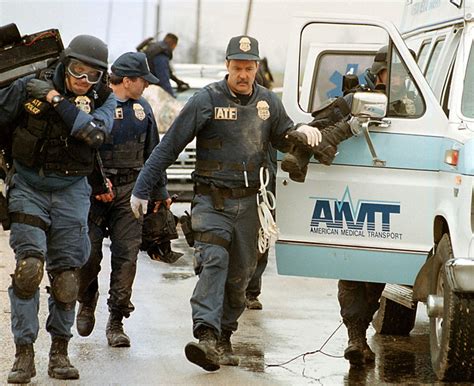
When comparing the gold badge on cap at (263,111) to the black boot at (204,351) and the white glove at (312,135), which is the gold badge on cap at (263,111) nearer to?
the white glove at (312,135)

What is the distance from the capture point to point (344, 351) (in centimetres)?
867

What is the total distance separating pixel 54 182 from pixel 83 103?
0.49 m

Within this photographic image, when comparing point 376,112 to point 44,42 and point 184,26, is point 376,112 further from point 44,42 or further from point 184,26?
point 184,26

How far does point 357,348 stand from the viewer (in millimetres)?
8391

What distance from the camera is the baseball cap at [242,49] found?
803 centimetres

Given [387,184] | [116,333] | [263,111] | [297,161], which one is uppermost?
[263,111]

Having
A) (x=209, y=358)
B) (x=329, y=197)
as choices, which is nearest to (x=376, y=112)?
(x=329, y=197)

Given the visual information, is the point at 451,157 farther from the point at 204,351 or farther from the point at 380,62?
the point at 204,351

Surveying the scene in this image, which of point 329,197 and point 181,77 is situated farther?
point 181,77

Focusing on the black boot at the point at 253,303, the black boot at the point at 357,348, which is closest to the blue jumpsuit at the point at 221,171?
the black boot at the point at 357,348

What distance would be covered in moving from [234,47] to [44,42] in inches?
45.6

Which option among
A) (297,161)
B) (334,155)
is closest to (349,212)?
(334,155)

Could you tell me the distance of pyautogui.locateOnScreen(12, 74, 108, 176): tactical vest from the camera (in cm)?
743

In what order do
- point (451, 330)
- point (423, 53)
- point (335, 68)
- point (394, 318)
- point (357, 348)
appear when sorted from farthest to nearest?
point (335, 68), point (394, 318), point (423, 53), point (357, 348), point (451, 330)
